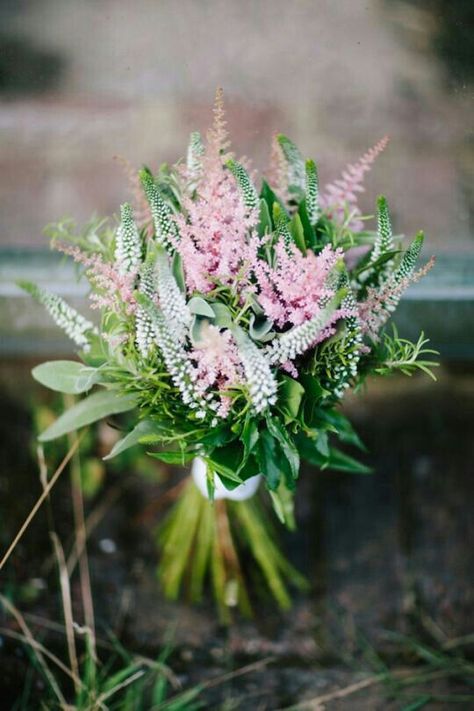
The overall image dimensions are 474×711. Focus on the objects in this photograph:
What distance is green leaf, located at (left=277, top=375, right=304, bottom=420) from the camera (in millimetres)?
951

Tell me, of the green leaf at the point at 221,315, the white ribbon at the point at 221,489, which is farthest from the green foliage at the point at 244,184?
the white ribbon at the point at 221,489

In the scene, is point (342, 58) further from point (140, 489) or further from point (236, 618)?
point (236, 618)

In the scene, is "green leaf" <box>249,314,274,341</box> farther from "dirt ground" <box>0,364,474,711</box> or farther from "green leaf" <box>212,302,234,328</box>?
"dirt ground" <box>0,364,474,711</box>

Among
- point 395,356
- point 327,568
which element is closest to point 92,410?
point 395,356

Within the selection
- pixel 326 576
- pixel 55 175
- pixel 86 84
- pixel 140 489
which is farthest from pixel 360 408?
pixel 86 84

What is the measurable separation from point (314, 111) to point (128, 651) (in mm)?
1474

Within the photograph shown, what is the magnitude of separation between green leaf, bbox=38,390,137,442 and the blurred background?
558 millimetres

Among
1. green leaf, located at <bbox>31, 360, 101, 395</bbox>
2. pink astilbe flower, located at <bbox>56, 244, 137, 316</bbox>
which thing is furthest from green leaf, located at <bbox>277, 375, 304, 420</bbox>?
green leaf, located at <bbox>31, 360, 101, 395</bbox>

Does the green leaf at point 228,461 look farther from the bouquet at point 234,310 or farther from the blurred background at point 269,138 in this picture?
the blurred background at point 269,138

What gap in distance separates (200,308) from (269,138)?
1.12 metres

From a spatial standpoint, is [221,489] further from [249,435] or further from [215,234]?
[215,234]

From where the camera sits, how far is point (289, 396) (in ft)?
3.17

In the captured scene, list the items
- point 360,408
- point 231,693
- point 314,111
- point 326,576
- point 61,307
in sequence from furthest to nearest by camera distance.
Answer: point 314,111 → point 360,408 → point 326,576 → point 231,693 → point 61,307

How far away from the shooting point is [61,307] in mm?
1062
